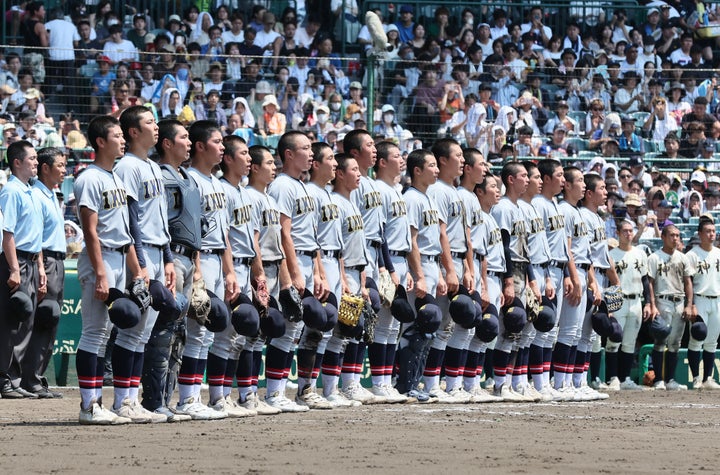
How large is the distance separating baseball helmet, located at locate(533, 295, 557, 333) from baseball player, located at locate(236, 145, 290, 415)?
3367 millimetres

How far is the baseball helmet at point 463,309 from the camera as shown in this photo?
1238 cm

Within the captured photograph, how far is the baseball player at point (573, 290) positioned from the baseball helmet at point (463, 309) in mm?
1680

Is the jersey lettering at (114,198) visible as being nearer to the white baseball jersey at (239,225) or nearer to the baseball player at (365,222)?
the white baseball jersey at (239,225)

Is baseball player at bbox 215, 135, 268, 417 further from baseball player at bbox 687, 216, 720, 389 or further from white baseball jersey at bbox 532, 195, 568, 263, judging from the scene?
baseball player at bbox 687, 216, 720, 389

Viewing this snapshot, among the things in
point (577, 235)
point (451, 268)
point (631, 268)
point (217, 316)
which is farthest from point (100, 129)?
point (631, 268)

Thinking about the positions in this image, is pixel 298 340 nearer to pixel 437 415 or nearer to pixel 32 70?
pixel 437 415

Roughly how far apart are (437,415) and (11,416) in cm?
328

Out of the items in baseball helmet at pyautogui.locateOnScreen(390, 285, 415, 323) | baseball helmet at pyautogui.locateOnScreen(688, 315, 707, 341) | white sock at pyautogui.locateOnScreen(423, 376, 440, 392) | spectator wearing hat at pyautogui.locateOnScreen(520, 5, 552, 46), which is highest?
spectator wearing hat at pyautogui.locateOnScreen(520, 5, 552, 46)

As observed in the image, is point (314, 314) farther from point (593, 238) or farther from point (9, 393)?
point (593, 238)

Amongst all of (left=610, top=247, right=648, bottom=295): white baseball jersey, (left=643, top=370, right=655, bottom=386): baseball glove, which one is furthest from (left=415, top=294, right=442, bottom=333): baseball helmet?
(left=643, top=370, right=655, bottom=386): baseball glove

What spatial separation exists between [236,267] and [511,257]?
3817mm

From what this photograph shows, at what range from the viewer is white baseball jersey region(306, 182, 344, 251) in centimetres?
1142

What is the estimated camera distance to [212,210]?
398 inches

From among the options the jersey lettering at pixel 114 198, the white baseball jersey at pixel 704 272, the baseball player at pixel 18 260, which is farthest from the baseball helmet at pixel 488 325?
the white baseball jersey at pixel 704 272
